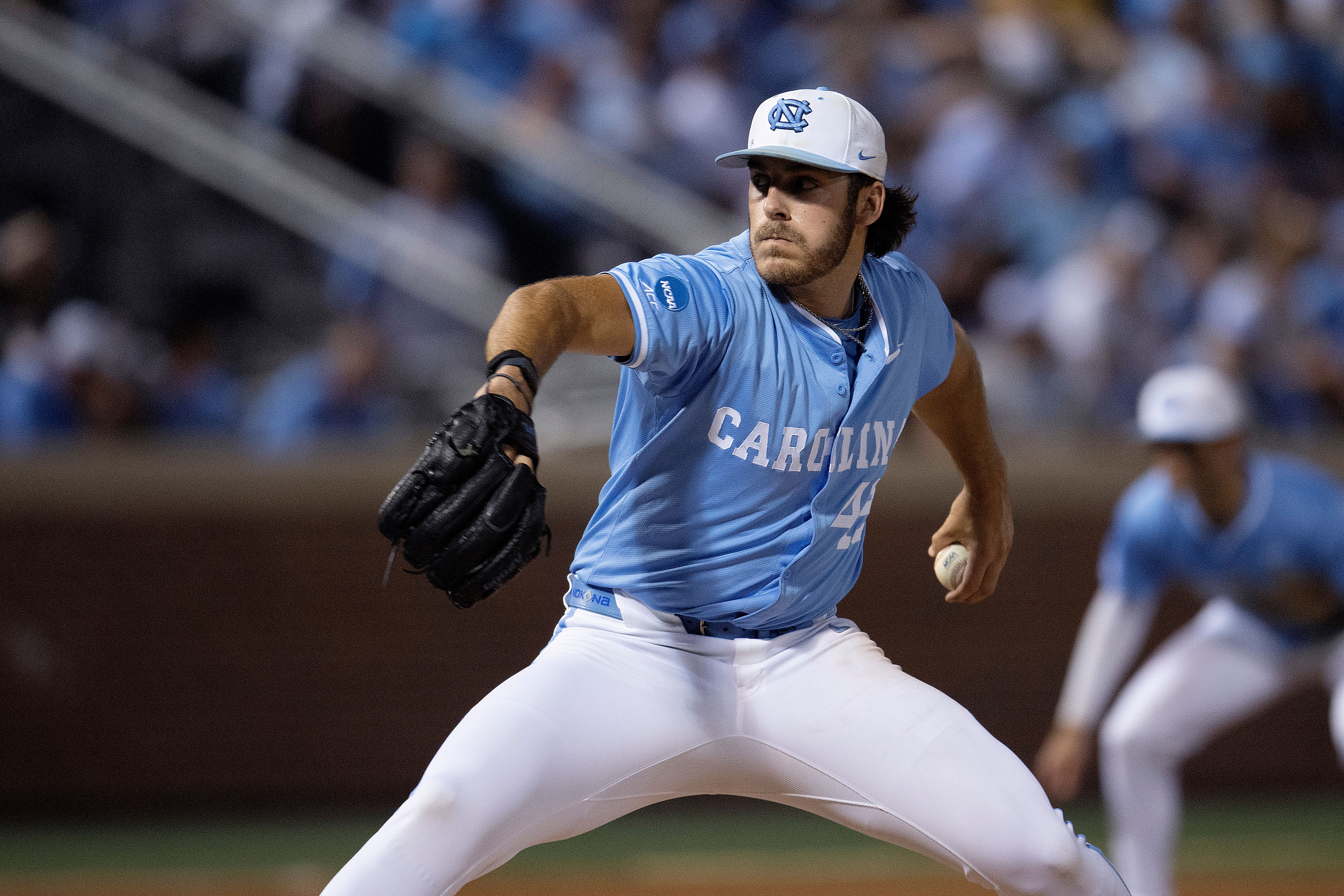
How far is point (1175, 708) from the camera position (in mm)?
6023

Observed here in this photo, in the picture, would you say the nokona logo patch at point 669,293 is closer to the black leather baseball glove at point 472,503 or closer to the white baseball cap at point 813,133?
the white baseball cap at point 813,133

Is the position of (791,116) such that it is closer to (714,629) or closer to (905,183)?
(714,629)

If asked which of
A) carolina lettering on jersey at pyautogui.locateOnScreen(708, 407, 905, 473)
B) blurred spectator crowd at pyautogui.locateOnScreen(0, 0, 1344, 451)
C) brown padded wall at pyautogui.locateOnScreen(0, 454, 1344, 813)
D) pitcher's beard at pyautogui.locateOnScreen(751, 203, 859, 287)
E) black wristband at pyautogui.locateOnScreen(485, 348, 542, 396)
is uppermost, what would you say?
blurred spectator crowd at pyautogui.locateOnScreen(0, 0, 1344, 451)

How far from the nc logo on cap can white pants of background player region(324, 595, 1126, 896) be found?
3.95 ft

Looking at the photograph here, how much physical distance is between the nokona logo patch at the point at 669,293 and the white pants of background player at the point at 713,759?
76 centimetres

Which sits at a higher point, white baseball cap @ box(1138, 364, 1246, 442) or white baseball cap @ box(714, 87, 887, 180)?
white baseball cap @ box(714, 87, 887, 180)

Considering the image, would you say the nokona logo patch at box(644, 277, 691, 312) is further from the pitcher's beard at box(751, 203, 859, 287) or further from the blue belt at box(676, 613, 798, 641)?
the blue belt at box(676, 613, 798, 641)

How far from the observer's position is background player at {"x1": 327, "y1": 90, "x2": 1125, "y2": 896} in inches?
128

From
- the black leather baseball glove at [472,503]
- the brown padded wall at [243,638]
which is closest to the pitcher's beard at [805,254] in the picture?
the black leather baseball glove at [472,503]

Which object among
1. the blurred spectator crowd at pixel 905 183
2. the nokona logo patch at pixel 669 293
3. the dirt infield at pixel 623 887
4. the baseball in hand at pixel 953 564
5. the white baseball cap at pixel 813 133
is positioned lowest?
the dirt infield at pixel 623 887

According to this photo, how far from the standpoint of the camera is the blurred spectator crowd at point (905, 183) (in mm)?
8438

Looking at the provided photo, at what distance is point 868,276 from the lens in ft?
12.9

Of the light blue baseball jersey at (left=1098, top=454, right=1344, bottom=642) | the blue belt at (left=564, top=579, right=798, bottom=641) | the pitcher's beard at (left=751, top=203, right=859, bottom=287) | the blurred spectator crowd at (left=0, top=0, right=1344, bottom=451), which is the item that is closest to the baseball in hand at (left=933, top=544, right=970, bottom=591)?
the blue belt at (left=564, top=579, right=798, bottom=641)

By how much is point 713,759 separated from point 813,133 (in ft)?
4.99
